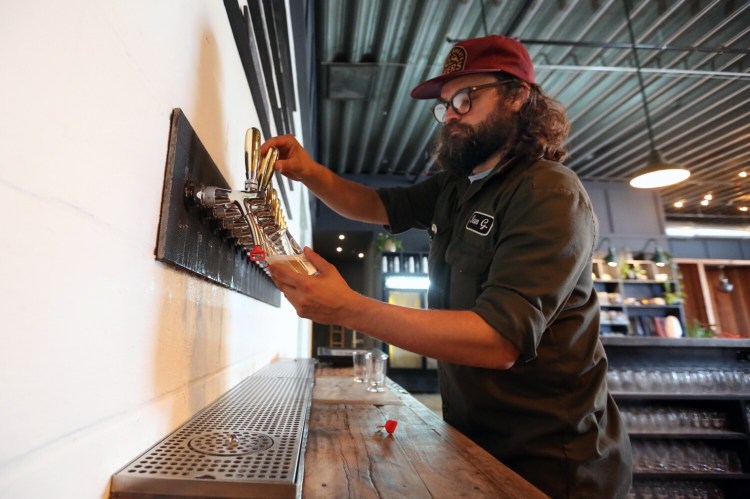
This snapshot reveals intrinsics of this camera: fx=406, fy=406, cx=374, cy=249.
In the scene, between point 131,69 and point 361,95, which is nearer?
point 131,69

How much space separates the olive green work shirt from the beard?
13cm

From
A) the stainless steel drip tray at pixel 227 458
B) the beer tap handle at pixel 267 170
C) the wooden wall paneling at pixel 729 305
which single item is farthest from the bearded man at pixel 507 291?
the wooden wall paneling at pixel 729 305

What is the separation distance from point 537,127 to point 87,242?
3.87 ft

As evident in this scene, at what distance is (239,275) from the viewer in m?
1.09

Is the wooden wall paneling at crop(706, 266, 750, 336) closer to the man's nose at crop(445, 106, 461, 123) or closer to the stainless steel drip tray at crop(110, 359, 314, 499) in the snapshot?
the man's nose at crop(445, 106, 461, 123)

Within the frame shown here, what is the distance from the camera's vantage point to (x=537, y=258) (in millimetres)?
849

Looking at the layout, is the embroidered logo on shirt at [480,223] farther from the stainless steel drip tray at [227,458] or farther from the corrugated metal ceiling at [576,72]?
the corrugated metal ceiling at [576,72]

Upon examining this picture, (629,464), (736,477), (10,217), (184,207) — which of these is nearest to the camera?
(10,217)

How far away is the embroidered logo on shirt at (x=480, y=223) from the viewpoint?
1.07m

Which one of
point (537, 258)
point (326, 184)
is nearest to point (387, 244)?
point (326, 184)

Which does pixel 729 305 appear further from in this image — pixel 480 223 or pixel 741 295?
pixel 480 223

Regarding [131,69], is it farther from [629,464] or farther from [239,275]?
[629,464]

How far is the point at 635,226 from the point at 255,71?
7.95m

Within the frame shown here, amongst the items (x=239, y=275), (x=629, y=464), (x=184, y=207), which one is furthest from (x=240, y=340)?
(x=629, y=464)
